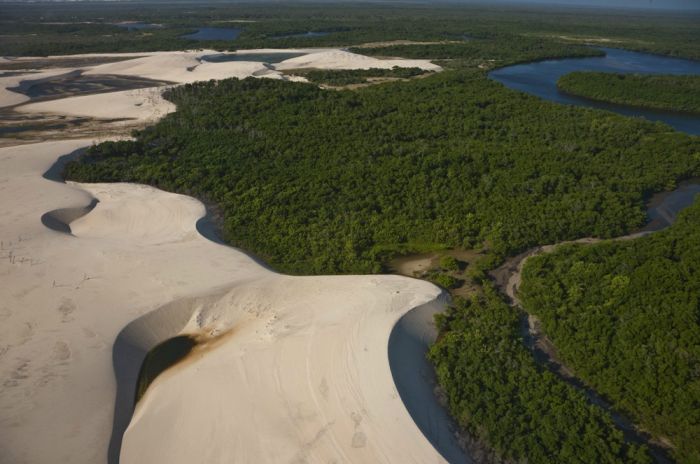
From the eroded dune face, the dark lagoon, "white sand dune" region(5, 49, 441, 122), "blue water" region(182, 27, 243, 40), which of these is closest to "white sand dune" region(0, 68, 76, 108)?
"white sand dune" region(5, 49, 441, 122)

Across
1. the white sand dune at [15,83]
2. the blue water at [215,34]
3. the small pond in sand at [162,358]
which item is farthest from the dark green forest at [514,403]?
the blue water at [215,34]

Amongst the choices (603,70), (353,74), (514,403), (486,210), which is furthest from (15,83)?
(603,70)

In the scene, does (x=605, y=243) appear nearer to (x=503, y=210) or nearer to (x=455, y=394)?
(x=503, y=210)

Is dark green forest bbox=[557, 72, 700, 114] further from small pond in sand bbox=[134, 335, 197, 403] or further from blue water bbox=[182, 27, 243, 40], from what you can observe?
blue water bbox=[182, 27, 243, 40]

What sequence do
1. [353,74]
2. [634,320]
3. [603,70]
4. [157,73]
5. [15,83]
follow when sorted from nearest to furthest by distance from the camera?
[634,320]
[15,83]
[353,74]
[157,73]
[603,70]

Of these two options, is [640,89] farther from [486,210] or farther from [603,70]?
[486,210]
